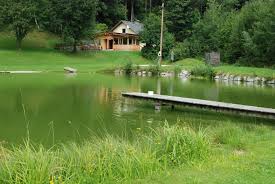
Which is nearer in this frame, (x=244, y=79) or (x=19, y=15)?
(x=244, y=79)

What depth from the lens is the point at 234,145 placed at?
1184 cm

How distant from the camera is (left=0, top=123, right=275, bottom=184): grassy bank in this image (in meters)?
7.50

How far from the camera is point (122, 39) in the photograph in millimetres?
68250

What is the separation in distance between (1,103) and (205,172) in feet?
49.6

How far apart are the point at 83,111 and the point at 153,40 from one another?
41.1m

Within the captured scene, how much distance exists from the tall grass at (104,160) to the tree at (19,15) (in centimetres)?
4402

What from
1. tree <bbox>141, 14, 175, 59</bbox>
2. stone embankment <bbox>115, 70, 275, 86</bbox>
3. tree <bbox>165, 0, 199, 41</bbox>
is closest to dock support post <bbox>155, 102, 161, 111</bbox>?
stone embankment <bbox>115, 70, 275, 86</bbox>

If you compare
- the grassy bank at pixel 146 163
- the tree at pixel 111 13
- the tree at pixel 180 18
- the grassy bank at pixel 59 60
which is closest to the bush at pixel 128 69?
the grassy bank at pixel 59 60

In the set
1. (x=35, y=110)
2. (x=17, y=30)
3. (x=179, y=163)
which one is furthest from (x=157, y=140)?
(x=17, y=30)

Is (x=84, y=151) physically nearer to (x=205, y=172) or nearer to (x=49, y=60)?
(x=205, y=172)

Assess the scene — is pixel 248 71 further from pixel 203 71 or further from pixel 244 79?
pixel 203 71

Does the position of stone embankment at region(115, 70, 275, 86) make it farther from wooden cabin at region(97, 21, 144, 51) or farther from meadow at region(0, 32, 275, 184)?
meadow at region(0, 32, 275, 184)

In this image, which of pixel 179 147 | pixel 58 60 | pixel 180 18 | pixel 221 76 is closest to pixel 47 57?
pixel 58 60

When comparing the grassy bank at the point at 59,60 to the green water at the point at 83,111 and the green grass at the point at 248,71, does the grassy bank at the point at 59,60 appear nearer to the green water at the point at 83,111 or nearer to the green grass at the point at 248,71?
the green grass at the point at 248,71
